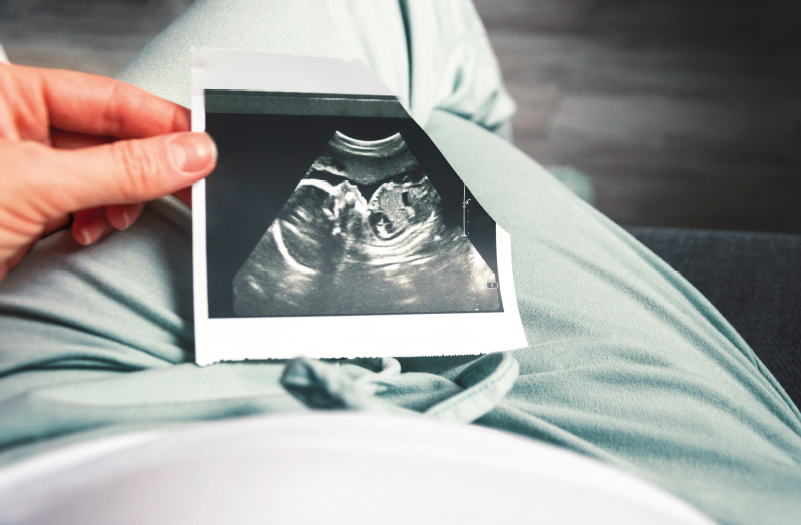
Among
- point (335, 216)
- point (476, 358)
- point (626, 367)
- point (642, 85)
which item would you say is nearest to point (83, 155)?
point (335, 216)

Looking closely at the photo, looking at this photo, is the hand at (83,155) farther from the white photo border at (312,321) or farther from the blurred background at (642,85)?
the blurred background at (642,85)

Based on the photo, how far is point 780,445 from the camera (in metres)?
0.39

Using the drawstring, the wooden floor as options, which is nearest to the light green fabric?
the drawstring

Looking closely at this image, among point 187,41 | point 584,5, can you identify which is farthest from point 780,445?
point 584,5

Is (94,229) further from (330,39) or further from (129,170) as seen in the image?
(330,39)

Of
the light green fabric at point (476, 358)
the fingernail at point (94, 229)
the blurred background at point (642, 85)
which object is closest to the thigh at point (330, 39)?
the light green fabric at point (476, 358)

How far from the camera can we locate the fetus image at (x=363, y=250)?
374 millimetres

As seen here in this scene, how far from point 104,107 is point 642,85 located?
1173 mm

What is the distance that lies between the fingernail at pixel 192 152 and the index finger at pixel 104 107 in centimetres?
4

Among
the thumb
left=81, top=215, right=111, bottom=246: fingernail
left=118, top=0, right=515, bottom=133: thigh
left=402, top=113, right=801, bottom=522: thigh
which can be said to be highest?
left=118, top=0, right=515, bottom=133: thigh

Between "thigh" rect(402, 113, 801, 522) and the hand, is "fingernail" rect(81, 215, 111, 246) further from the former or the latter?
"thigh" rect(402, 113, 801, 522)

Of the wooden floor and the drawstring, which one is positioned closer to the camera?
the drawstring

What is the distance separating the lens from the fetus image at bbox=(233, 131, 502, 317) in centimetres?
37

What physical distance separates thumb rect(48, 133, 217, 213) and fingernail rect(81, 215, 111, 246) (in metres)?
0.04
